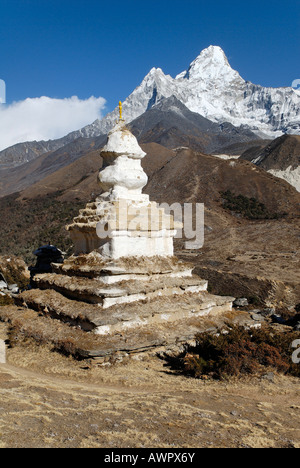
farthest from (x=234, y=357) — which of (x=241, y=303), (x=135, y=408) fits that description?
(x=241, y=303)

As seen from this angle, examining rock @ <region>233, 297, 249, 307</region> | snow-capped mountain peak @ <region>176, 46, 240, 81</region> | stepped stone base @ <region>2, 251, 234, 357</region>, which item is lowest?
rock @ <region>233, 297, 249, 307</region>

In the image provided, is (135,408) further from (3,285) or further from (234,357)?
(3,285)

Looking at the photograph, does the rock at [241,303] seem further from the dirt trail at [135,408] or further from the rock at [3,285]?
the rock at [3,285]

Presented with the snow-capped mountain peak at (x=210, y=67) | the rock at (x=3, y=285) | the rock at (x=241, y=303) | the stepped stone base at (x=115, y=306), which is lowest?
the rock at (x=241, y=303)

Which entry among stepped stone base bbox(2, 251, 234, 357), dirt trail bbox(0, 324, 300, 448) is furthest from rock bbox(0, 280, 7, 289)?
dirt trail bbox(0, 324, 300, 448)

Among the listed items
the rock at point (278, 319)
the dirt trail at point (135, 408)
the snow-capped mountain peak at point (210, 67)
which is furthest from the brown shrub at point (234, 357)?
the snow-capped mountain peak at point (210, 67)

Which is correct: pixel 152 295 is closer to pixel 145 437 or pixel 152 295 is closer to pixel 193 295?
pixel 193 295

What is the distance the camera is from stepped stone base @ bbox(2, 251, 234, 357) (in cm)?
741

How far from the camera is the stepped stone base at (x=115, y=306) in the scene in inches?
292

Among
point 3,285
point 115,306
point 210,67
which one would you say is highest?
point 210,67

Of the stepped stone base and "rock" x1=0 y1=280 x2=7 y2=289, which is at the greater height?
the stepped stone base

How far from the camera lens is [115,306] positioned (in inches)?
315

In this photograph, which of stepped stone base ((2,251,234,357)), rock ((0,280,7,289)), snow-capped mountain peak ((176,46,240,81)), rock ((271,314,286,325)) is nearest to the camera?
stepped stone base ((2,251,234,357))

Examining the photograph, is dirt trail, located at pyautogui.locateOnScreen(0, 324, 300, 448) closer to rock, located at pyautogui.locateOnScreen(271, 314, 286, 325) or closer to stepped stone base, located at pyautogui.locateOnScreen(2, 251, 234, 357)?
stepped stone base, located at pyautogui.locateOnScreen(2, 251, 234, 357)
